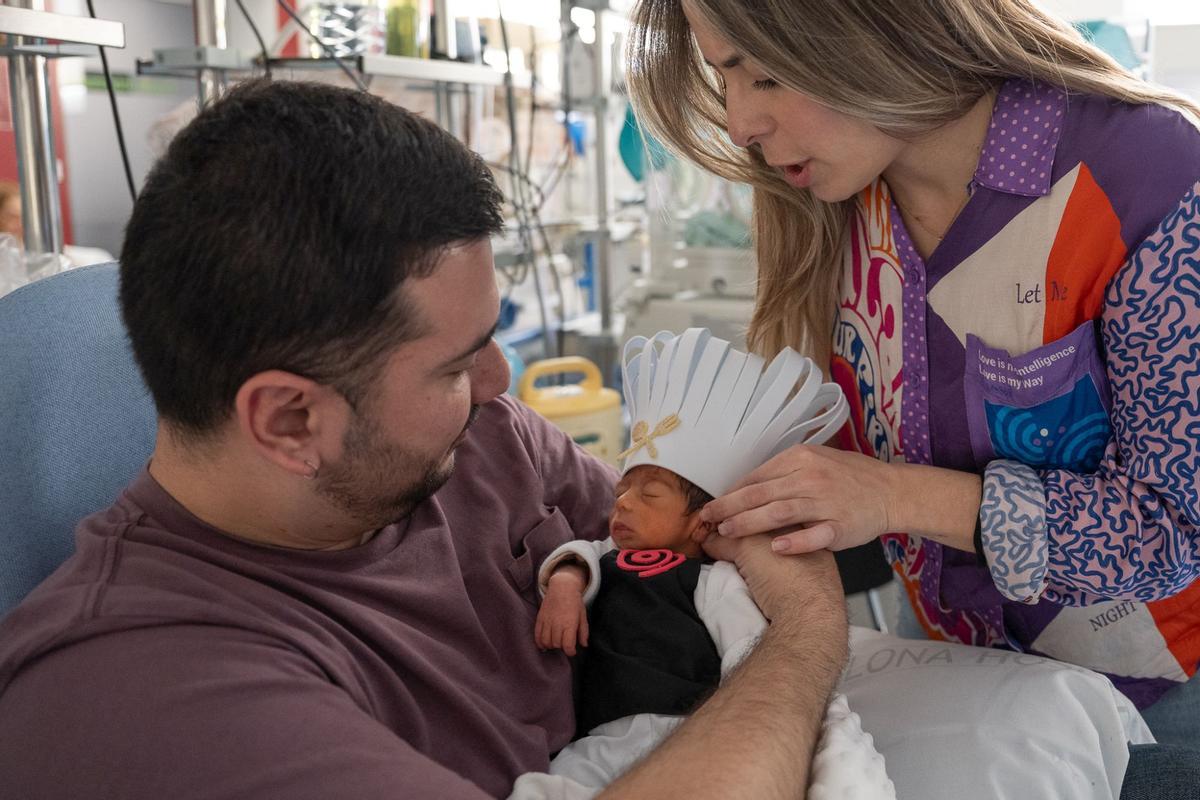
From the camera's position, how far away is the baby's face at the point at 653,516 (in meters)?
1.47

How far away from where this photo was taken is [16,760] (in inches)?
31.9

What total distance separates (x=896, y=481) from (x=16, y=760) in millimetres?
948

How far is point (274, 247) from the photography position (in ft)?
3.06

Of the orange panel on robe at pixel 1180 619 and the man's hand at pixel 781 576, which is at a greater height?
the man's hand at pixel 781 576

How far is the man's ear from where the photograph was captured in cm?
96

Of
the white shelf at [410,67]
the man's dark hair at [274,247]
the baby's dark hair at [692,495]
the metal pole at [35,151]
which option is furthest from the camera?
the white shelf at [410,67]

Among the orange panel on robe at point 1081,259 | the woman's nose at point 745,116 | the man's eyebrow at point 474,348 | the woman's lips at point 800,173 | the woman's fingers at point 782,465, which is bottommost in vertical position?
the woman's fingers at point 782,465

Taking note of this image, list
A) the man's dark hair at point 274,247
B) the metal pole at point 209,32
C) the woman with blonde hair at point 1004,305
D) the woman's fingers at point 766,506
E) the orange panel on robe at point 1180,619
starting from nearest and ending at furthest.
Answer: the man's dark hair at point 274,247 < the woman with blonde hair at point 1004,305 < the woman's fingers at point 766,506 < the orange panel on robe at point 1180,619 < the metal pole at point 209,32

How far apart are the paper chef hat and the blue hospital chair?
0.67 meters

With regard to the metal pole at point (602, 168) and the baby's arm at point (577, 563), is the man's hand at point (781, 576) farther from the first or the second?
the metal pole at point (602, 168)

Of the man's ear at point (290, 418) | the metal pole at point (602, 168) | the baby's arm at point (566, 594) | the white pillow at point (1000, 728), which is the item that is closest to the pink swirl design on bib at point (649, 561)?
the baby's arm at point (566, 594)

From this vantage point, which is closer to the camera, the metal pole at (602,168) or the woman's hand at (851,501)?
the woman's hand at (851,501)

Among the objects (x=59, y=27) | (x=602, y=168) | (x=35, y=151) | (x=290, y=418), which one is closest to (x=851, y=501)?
(x=290, y=418)

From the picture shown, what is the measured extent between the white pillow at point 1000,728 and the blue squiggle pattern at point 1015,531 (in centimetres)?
11
